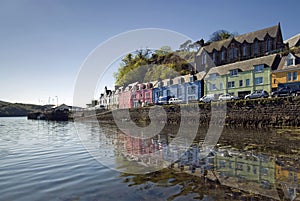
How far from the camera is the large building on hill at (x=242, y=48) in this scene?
168ft

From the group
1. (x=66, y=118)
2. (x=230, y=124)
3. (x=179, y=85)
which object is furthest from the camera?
(x=66, y=118)

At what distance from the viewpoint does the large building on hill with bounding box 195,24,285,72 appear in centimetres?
5134

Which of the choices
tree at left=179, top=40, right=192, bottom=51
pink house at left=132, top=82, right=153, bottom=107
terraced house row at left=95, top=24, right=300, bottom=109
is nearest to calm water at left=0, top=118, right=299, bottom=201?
terraced house row at left=95, top=24, right=300, bottom=109

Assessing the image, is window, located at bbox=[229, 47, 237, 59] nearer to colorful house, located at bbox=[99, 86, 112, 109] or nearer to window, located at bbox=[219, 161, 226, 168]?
colorful house, located at bbox=[99, 86, 112, 109]

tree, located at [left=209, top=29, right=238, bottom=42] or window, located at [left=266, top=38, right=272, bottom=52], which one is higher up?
tree, located at [left=209, top=29, right=238, bottom=42]

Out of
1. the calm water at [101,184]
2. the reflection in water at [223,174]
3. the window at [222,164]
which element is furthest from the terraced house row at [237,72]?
the calm water at [101,184]

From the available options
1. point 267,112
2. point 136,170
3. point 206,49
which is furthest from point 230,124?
point 206,49

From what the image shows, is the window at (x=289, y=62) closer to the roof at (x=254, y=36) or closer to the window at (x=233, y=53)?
the roof at (x=254, y=36)

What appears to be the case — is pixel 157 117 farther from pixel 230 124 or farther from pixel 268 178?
pixel 268 178

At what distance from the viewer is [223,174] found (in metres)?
8.10

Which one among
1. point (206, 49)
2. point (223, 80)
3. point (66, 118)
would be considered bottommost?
point (66, 118)

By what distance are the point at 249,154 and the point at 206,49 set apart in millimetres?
56064

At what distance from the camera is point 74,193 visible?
665 centimetres

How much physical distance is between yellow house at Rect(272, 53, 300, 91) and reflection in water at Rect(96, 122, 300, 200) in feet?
92.8
